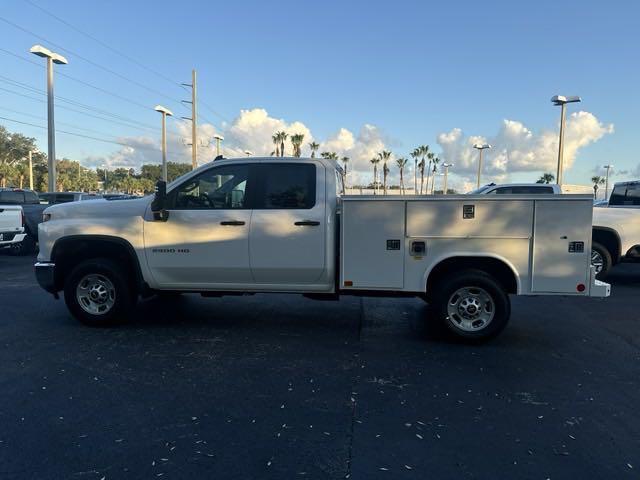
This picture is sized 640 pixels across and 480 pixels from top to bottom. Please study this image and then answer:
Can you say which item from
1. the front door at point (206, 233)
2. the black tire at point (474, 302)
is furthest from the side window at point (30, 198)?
the black tire at point (474, 302)

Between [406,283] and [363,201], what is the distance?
1.05m

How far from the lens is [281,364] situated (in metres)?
4.81

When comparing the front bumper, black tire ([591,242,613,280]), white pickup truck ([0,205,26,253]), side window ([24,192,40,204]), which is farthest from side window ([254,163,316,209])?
side window ([24,192,40,204])

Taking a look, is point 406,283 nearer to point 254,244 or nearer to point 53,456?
point 254,244

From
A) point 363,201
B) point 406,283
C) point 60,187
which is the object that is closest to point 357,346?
point 406,283

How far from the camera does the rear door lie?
564 cm

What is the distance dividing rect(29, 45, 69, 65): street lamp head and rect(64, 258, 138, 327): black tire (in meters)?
20.7

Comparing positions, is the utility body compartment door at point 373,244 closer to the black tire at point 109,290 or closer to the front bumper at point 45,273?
the black tire at point 109,290

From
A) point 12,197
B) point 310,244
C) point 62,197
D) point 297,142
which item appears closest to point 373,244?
point 310,244

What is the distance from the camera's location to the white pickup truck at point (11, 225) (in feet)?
37.6

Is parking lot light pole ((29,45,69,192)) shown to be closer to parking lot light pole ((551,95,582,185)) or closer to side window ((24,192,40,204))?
side window ((24,192,40,204))

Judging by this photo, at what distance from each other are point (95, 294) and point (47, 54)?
21091 mm

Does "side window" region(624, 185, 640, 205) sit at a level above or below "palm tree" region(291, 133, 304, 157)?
below

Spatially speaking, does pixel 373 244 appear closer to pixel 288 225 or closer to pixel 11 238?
pixel 288 225
